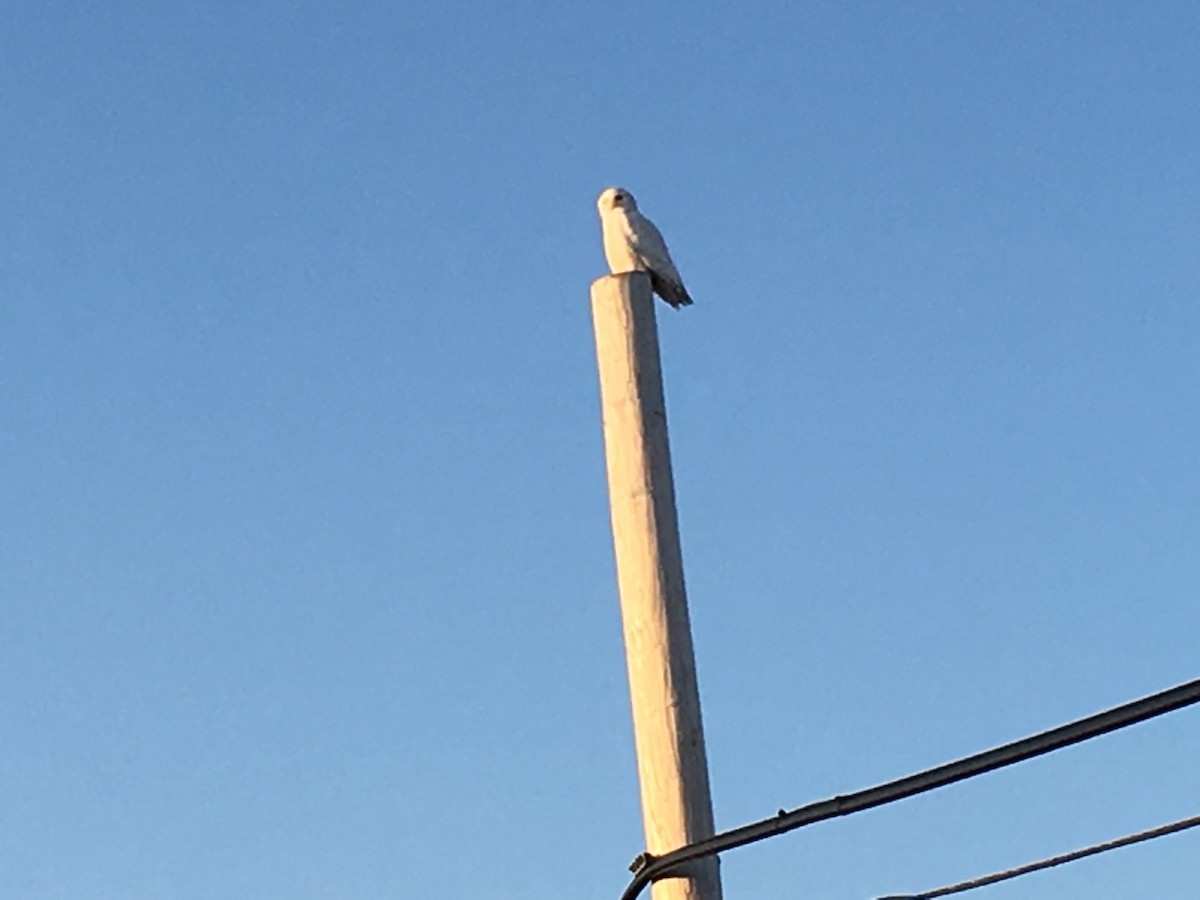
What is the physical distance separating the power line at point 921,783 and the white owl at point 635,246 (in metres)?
1.93

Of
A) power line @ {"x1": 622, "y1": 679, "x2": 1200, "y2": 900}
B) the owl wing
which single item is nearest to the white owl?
the owl wing

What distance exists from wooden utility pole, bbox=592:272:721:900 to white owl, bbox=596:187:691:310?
0.40 metres

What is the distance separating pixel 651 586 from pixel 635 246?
149cm

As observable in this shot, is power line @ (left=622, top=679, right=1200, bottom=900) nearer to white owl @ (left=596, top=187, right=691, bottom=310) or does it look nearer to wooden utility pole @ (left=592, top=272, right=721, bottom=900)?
wooden utility pole @ (left=592, top=272, right=721, bottom=900)

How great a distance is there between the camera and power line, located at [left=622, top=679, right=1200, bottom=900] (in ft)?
13.5

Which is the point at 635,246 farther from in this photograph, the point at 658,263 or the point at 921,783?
the point at 921,783

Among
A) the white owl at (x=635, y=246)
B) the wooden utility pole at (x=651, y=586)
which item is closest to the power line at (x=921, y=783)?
the wooden utility pole at (x=651, y=586)

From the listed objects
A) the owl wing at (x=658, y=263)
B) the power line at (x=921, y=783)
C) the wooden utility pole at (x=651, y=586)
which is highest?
the owl wing at (x=658, y=263)

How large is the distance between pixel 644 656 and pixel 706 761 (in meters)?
0.33

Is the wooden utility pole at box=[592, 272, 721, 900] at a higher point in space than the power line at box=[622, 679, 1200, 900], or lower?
higher

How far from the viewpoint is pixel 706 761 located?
5703mm

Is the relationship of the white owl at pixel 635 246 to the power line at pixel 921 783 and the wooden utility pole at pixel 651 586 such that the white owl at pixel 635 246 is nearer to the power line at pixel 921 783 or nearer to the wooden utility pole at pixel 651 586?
the wooden utility pole at pixel 651 586

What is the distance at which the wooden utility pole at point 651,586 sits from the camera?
5.60m

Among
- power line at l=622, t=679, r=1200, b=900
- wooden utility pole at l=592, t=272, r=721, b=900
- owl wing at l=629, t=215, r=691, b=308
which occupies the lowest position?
power line at l=622, t=679, r=1200, b=900
